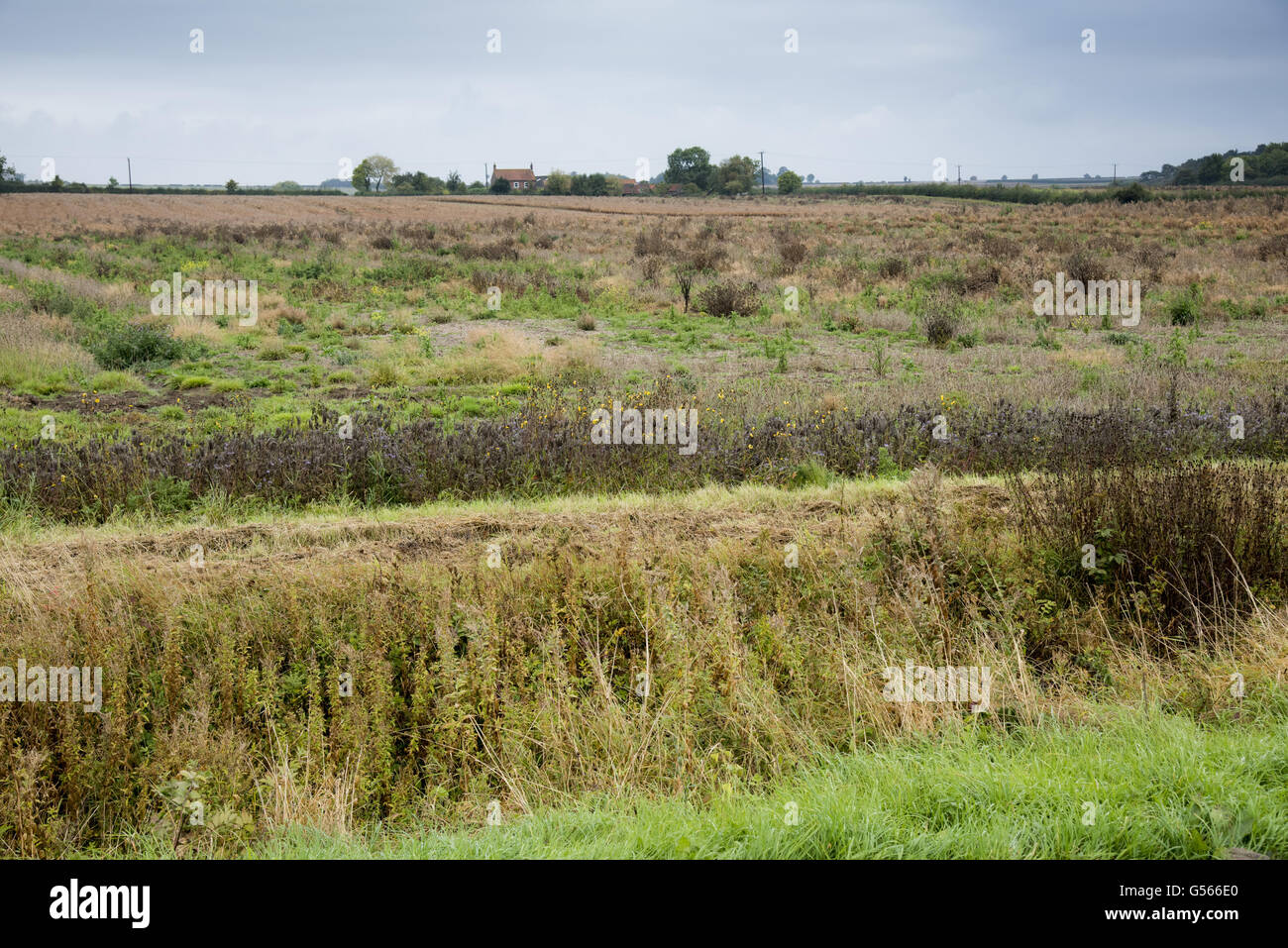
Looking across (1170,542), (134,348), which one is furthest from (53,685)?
(134,348)

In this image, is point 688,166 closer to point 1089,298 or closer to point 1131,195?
point 1131,195

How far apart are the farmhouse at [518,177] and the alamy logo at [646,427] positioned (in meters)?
82.2

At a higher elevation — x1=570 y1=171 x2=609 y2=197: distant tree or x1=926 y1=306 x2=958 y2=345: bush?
x1=570 y1=171 x2=609 y2=197: distant tree

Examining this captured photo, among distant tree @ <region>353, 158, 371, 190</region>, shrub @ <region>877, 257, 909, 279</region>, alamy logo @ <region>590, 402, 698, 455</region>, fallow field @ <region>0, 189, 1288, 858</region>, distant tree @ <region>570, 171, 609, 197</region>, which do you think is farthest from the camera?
distant tree @ <region>353, 158, 371, 190</region>

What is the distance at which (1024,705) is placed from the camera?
191 inches

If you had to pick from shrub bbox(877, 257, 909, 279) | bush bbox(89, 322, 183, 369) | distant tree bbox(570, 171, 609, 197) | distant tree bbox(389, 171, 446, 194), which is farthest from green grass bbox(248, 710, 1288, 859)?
distant tree bbox(389, 171, 446, 194)

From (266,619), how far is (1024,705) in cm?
479

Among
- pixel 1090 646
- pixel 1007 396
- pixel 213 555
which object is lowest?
pixel 1090 646

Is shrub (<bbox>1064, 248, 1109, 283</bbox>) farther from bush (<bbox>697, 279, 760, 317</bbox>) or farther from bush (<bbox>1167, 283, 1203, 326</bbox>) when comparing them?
bush (<bbox>697, 279, 760, 317</bbox>)

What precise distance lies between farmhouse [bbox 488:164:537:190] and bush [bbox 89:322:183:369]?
3004 inches
